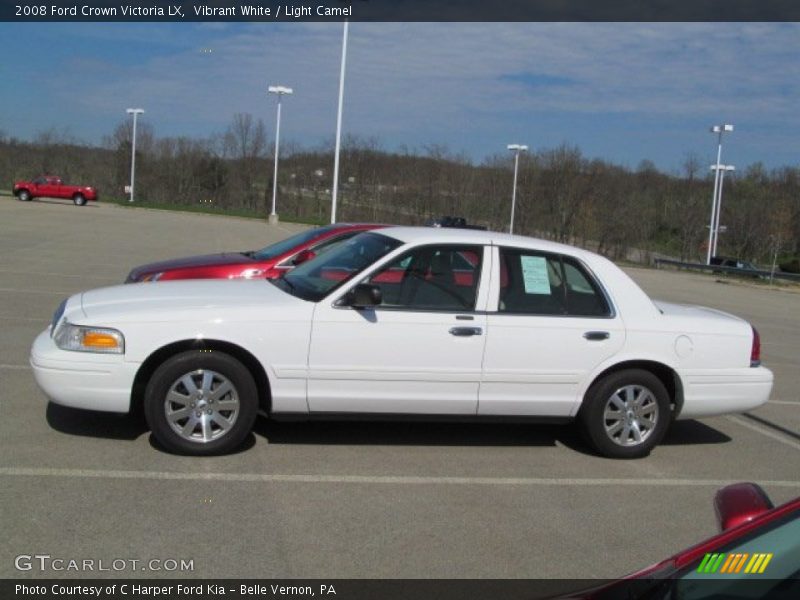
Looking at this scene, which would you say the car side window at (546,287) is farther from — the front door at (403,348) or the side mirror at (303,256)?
the side mirror at (303,256)

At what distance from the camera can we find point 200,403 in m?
5.56

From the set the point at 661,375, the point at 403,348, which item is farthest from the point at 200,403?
the point at 661,375

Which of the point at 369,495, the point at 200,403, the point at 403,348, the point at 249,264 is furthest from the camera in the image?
the point at 249,264

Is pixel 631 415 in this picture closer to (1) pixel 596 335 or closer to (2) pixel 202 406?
(1) pixel 596 335

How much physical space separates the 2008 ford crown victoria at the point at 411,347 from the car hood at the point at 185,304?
1 centimetres

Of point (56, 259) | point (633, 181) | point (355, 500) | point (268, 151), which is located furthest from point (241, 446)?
point (268, 151)

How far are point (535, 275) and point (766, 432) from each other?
2.93 m

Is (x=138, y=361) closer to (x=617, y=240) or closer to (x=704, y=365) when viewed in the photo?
(x=704, y=365)

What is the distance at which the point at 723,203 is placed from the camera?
231 ft

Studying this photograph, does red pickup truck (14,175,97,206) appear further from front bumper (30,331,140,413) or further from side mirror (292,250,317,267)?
front bumper (30,331,140,413)

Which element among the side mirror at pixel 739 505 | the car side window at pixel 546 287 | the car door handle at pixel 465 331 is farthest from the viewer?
the car side window at pixel 546 287

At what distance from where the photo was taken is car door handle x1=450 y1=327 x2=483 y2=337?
231 inches

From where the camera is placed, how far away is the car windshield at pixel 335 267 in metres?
6.00

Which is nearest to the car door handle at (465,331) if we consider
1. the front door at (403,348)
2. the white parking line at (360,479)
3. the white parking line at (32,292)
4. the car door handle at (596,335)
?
the front door at (403,348)
